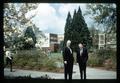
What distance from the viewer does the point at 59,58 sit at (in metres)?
9.98

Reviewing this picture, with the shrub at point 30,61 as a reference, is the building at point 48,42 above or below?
above

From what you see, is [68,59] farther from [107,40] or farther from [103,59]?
[107,40]

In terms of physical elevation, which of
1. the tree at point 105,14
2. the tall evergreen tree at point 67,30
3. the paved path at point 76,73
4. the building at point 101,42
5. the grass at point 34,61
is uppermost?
the tree at point 105,14

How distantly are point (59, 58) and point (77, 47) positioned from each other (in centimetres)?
55

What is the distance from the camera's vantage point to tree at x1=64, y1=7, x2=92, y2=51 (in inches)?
393

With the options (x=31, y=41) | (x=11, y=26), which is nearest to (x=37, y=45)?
(x=31, y=41)

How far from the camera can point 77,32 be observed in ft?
32.9

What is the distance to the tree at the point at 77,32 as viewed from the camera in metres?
9.99

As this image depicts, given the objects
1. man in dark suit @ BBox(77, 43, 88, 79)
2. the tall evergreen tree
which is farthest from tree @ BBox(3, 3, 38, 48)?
man in dark suit @ BBox(77, 43, 88, 79)

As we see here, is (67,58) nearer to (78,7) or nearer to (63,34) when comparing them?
(63,34)

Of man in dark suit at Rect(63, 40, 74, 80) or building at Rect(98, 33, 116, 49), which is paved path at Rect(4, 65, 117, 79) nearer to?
man in dark suit at Rect(63, 40, 74, 80)

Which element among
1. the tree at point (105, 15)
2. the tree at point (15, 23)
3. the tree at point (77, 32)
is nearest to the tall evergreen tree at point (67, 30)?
the tree at point (77, 32)

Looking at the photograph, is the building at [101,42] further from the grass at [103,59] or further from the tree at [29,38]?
the tree at [29,38]

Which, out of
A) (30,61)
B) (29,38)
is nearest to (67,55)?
(30,61)
